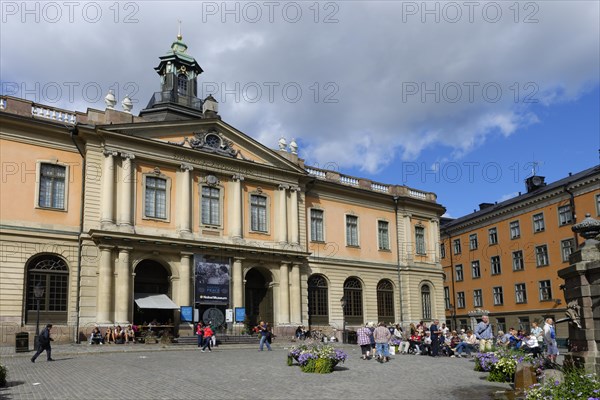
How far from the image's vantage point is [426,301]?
4478 cm

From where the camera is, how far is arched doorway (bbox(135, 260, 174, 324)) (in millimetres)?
30750

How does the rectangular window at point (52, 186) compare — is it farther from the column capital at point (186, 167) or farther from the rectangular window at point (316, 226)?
the rectangular window at point (316, 226)

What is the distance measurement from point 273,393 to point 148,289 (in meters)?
20.0

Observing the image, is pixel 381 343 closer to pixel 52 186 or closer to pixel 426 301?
pixel 52 186

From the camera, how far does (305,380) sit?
1507 cm

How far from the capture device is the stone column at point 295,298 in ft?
117

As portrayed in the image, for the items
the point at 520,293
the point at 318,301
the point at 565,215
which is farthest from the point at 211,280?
the point at 520,293

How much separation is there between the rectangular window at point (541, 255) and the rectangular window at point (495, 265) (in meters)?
4.86

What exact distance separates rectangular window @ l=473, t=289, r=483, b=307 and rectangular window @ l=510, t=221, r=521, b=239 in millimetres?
7064

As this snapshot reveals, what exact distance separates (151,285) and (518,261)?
33204 millimetres

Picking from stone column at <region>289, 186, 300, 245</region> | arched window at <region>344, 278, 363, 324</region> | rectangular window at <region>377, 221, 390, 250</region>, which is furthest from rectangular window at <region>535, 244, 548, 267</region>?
stone column at <region>289, 186, 300, 245</region>

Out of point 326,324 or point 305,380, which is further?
point 326,324

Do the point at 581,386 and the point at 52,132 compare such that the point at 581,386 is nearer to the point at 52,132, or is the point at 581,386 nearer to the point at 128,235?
the point at 128,235

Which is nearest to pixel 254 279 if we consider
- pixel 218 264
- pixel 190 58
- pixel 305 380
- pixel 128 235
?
pixel 218 264
